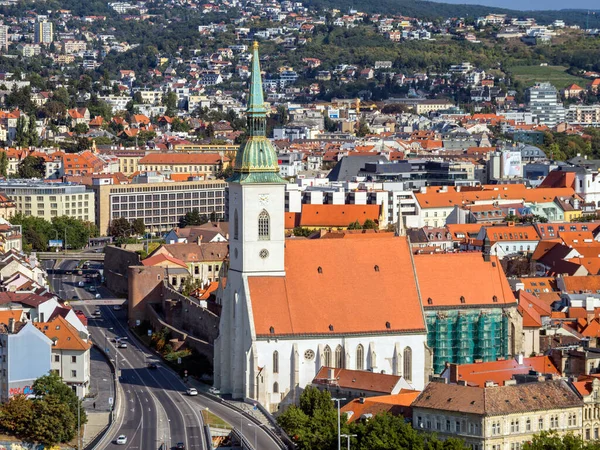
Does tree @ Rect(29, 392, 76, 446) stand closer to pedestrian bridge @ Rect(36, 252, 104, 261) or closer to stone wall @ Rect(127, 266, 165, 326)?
stone wall @ Rect(127, 266, 165, 326)

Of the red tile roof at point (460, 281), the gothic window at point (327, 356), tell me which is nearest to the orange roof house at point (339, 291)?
the gothic window at point (327, 356)

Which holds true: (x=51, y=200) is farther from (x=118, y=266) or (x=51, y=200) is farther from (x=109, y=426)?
(x=109, y=426)

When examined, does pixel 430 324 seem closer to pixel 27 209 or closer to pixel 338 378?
pixel 338 378

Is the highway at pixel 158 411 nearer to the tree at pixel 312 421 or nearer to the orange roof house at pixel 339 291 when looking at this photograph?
the tree at pixel 312 421

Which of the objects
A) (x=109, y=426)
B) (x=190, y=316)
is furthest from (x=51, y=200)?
(x=109, y=426)

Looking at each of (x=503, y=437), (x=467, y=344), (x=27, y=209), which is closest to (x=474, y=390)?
(x=503, y=437)

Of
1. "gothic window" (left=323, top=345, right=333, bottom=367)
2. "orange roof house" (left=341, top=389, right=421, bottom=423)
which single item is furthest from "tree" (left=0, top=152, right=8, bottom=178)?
"orange roof house" (left=341, top=389, right=421, bottom=423)
